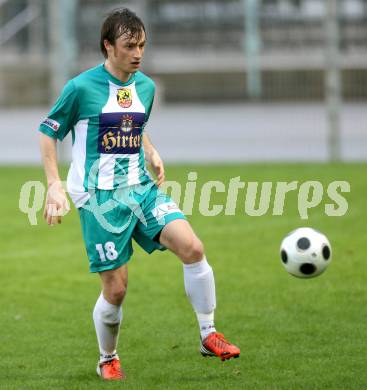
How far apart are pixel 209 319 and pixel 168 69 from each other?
26.2m

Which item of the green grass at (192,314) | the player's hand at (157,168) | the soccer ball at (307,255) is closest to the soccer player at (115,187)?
the player's hand at (157,168)

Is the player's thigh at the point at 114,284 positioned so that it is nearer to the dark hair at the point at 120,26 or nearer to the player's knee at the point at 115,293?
the player's knee at the point at 115,293

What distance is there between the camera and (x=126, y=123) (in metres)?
6.50

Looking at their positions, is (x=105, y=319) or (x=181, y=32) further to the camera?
(x=181, y=32)

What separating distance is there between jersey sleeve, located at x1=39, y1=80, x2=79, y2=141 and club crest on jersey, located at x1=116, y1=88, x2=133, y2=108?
272mm

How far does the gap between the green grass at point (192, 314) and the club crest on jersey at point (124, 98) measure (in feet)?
5.17

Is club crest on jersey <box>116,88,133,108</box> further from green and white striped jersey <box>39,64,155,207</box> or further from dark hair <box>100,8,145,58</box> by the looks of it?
dark hair <box>100,8,145,58</box>

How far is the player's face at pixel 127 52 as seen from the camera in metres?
6.26

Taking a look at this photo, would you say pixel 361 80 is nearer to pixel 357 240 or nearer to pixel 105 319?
pixel 357 240

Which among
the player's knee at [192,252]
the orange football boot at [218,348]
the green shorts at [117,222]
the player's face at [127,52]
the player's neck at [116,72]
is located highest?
the player's face at [127,52]

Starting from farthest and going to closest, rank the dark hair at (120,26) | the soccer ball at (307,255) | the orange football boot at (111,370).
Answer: the soccer ball at (307,255)
the orange football boot at (111,370)
the dark hair at (120,26)

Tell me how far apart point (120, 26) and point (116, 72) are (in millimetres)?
314

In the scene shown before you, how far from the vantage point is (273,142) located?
75.8ft

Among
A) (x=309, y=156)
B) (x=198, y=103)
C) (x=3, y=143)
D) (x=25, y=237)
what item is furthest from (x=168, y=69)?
(x=25, y=237)
